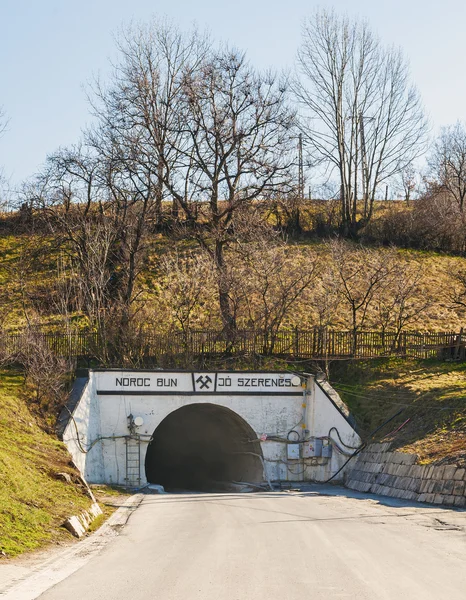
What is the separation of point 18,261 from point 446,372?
91.1 feet

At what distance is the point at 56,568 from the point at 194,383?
1858 centimetres

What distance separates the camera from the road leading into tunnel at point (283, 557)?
9.83 metres

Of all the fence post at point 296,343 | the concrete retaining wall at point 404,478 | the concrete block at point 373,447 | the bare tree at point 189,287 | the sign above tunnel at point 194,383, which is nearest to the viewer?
the concrete retaining wall at point 404,478

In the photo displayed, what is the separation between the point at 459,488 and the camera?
65.2ft

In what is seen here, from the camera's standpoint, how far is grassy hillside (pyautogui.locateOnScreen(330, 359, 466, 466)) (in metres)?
24.5

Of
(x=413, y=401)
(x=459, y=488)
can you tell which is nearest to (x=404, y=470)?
(x=459, y=488)

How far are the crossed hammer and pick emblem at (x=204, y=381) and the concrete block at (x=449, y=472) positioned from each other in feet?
37.7

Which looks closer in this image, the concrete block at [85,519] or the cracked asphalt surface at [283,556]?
the cracked asphalt surface at [283,556]

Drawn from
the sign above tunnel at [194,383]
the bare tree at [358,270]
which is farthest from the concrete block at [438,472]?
the bare tree at [358,270]

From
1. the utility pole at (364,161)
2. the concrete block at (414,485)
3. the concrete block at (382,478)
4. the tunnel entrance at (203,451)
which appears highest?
the utility pole at (364,161)

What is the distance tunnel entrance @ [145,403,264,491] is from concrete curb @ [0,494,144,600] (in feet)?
47.8

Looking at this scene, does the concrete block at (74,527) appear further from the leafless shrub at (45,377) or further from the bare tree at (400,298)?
the bare tree at (400,298)

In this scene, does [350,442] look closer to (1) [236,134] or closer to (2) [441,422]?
(2) [441,422]

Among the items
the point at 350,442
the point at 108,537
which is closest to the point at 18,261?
the point at 350,442
